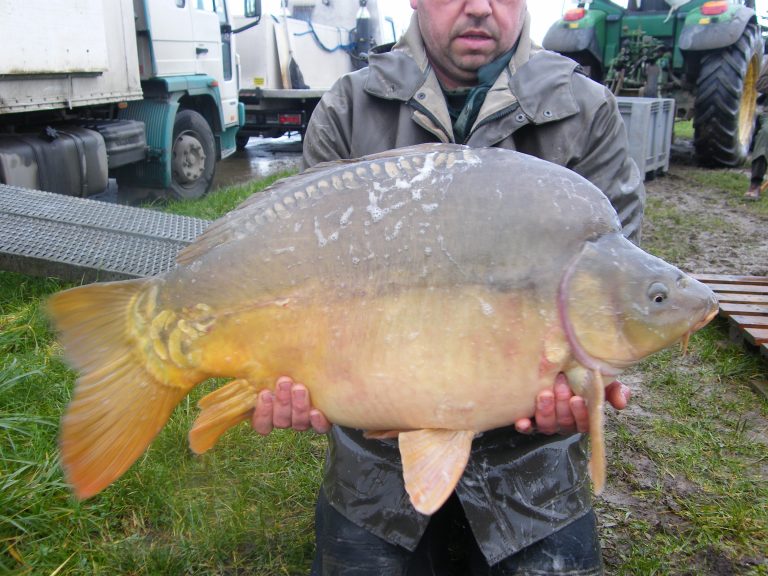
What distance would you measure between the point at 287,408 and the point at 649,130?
5.69 metres

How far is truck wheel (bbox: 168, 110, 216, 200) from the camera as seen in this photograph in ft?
19.5

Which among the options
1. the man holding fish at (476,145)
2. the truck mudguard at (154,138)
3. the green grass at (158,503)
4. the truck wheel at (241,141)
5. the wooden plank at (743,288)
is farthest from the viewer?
the truck wheel at (241,141)

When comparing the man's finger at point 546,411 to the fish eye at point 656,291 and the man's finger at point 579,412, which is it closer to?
the man's finger at point 579,412

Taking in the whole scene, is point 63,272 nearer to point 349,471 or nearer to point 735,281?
point 349,471

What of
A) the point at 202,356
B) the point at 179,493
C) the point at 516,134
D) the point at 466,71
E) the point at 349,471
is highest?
the point at 466,71

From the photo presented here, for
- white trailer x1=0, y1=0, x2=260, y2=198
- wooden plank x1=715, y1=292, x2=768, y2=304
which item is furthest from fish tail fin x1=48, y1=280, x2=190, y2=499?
white trailer x1=0, y1=0, x2=260, y2=198

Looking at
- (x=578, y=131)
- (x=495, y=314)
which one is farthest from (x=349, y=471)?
(x=578, y=131)

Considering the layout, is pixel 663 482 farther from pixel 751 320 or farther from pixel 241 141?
pixel 241 141

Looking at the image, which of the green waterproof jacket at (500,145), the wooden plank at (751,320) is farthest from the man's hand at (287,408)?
the wooden plank at (751,320)

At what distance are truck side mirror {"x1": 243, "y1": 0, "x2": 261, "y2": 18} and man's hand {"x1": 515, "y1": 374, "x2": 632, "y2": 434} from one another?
6.97 meters

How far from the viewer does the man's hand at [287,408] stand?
1.36m

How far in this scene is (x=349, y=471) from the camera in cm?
168

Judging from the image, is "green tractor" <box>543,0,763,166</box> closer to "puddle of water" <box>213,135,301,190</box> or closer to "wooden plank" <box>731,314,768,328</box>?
"puddle of water" <box>213,135,301,190</box>

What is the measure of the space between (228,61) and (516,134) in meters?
6.02
